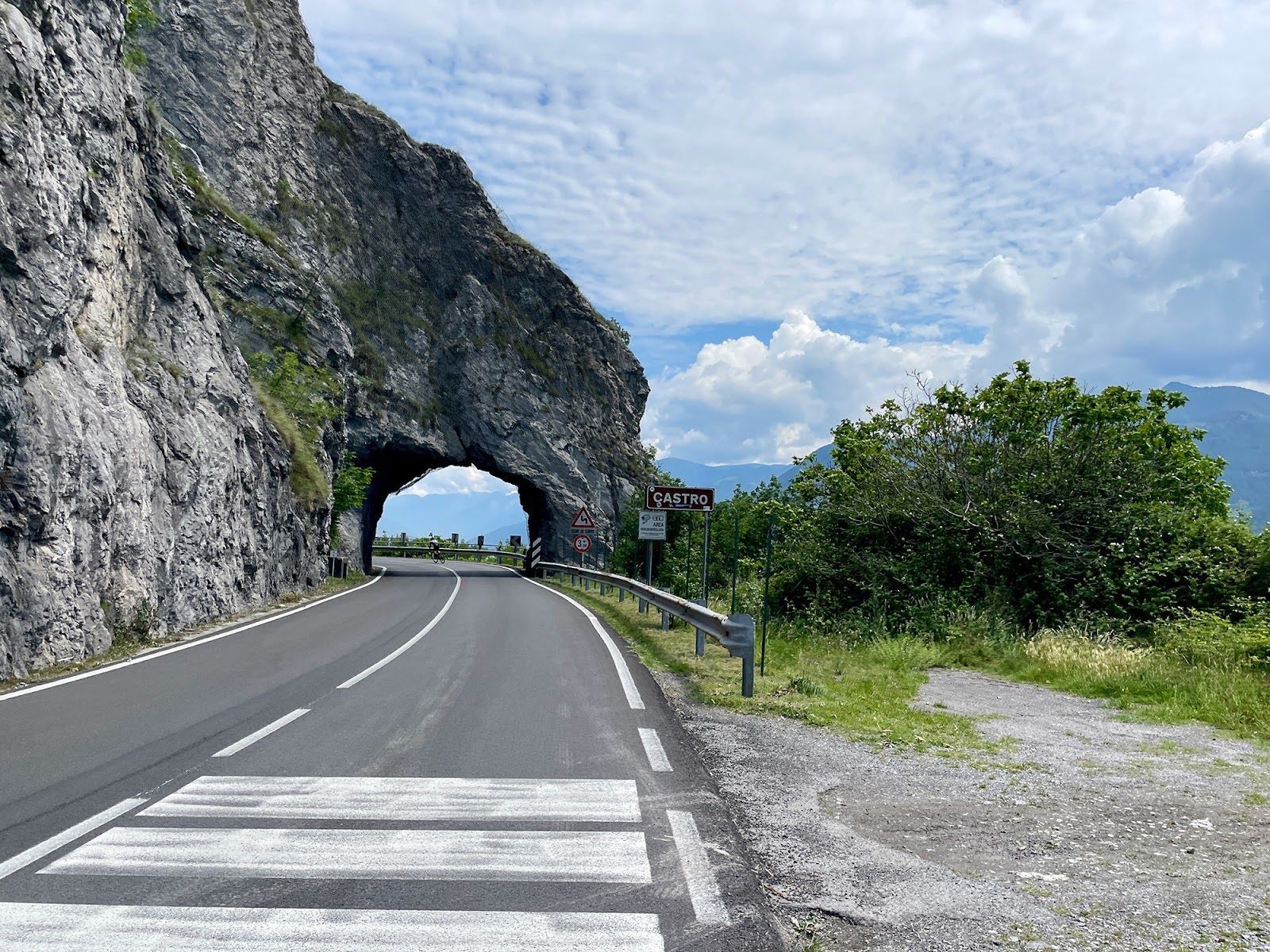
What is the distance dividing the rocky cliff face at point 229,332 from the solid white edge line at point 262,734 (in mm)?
4291

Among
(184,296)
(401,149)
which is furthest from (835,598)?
(401,149)

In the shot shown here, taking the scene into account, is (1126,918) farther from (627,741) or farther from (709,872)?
(627,741)

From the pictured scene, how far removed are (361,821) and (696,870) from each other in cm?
195

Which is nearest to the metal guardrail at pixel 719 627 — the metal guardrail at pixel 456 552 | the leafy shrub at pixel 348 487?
the leafy shrub at pixel 348 487

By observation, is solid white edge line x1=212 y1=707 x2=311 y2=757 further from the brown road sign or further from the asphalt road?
the brown road sign

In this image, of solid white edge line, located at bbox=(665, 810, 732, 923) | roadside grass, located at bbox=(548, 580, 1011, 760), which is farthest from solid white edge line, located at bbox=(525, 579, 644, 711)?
solid white edge line, located at bbox=(665, 810, 732, 923)

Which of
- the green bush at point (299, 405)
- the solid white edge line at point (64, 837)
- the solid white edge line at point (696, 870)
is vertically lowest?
the solid white edge line at point (64, 837)

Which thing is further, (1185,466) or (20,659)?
(1185,466)

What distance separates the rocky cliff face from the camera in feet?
41.2

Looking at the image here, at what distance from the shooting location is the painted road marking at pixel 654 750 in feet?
20.7

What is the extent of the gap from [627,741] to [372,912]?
3525mm

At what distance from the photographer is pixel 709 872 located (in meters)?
4.24

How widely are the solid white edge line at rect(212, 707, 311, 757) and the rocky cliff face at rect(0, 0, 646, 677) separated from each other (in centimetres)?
429

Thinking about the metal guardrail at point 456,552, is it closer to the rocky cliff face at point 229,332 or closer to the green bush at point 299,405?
the rocky cliff face at point 229,332
